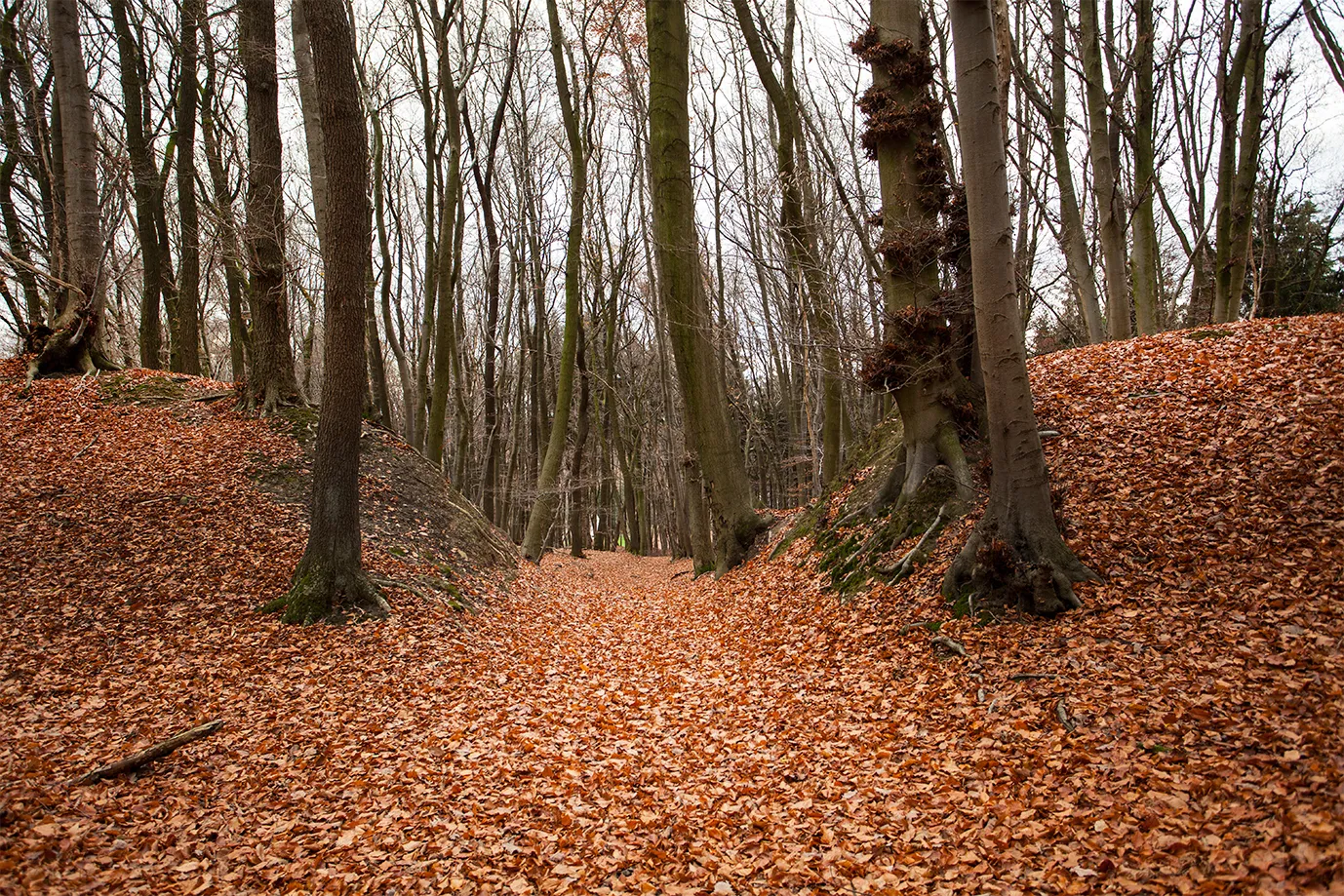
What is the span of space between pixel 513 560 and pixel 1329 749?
9831 millimetres

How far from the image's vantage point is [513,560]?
11.1 metres

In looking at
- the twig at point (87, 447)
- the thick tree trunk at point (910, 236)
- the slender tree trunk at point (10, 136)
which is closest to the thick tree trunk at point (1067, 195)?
the thick tree trunk at point (910, 236)

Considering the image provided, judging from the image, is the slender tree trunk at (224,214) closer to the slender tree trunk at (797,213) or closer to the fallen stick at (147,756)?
the fallen stick at (147,756)

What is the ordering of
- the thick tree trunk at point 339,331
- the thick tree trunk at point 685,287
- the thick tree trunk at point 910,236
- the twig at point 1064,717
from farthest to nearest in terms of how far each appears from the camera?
the thick tree trunk at point 685,287 < the thick tree trunk at point 910,236 < the thick tree trunk at point 339,331 < the twig at point 1064,717

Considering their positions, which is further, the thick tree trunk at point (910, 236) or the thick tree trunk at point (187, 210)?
the thick tree trunk at point (187, 210)

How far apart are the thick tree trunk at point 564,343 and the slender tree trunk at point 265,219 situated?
4.96 metres

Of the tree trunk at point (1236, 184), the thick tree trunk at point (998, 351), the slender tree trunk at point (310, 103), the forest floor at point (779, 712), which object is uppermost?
the slender tree trunk at point (310, 103)

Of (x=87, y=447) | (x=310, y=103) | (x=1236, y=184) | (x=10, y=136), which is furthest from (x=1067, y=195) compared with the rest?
(x=10, y=136)

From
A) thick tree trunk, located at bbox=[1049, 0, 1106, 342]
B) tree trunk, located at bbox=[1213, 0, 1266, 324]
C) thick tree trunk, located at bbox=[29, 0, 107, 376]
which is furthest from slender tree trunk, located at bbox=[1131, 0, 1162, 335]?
thick tree trunk, located at bbox=[29, 0, 107, 376]

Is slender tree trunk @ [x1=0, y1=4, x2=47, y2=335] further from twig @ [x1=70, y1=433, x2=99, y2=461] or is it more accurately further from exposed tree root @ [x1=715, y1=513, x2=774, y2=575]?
exposed tree root @ [x1=715, y1=513, x2=774, y2=575]

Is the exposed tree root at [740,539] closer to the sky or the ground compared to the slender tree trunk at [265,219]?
closer to the ground

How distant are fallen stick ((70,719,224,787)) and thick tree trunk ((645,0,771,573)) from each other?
7511mm

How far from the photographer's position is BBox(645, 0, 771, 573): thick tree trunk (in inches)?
420

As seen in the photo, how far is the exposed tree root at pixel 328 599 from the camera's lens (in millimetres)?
6168
